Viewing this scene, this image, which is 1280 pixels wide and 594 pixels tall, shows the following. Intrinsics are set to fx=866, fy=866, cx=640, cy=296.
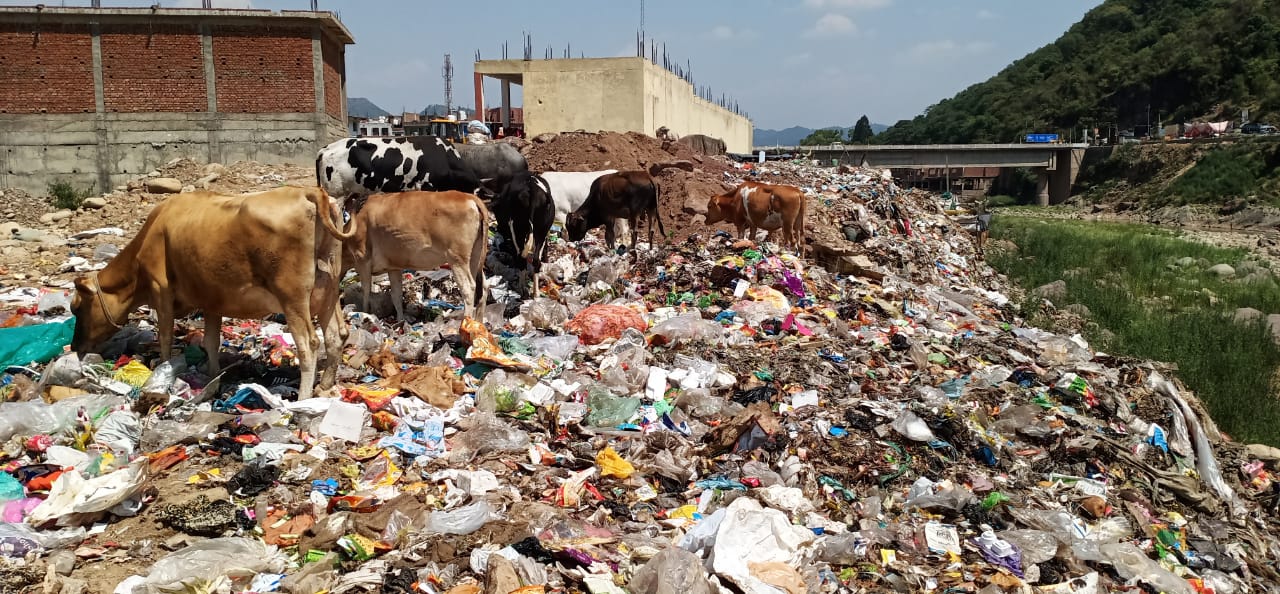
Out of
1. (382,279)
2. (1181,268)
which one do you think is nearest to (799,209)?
(382,279)

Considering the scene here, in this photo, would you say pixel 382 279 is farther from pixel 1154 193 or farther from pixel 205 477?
pixel 1154 193

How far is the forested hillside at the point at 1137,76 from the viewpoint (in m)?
57.4

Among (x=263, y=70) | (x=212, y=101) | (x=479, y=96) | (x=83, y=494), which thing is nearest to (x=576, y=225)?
(x=83, y=494)

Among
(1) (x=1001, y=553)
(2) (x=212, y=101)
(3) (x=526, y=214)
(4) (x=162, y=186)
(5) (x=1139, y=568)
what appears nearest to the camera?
(1) (x=1001, y=553)

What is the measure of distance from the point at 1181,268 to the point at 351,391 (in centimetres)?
2146

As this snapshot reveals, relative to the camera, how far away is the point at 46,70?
1764 centimetres

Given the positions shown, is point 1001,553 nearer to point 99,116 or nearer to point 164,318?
point 164,318

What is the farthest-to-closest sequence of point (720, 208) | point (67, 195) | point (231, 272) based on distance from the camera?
1. point (67, 195)
2. point (720, 208)
3. point (231, 272)

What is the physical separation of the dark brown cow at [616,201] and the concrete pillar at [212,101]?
1020 centimetres

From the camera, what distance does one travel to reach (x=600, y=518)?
477 cm

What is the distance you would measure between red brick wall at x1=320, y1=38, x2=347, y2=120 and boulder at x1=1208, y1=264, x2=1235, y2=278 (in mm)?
20920

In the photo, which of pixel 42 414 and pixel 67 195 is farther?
pixel 67 195

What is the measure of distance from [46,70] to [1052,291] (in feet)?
65.5

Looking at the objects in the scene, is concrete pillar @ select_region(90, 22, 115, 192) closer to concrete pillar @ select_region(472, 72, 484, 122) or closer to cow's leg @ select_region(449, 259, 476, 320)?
concrete pillar @ select_region(472, 72, 484, 122)
